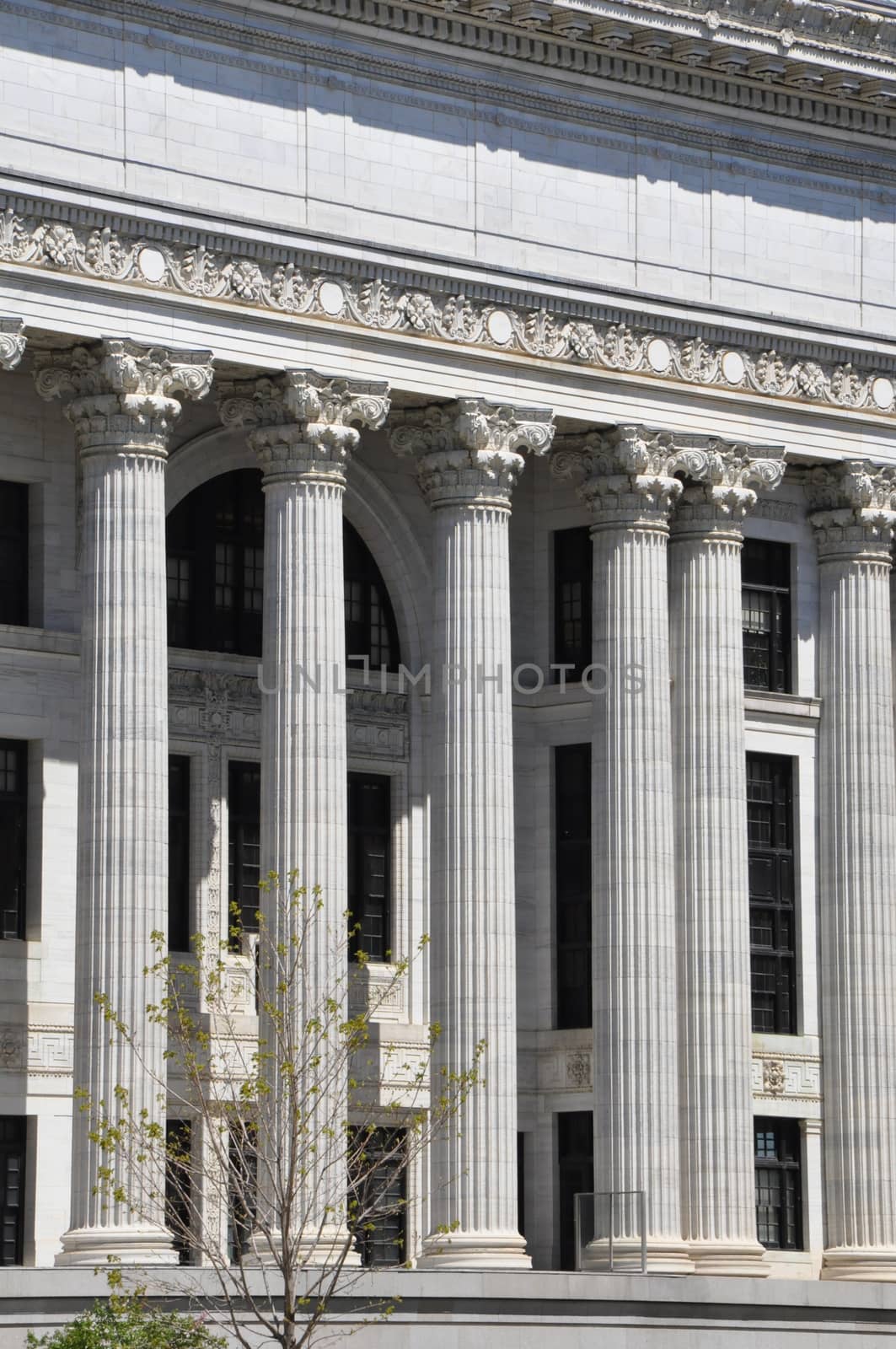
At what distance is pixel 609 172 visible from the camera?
61625mm

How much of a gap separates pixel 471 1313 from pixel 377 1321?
8.53 meters

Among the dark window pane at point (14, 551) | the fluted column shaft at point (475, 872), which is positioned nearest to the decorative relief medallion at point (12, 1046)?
the dark window pane at point (14, 551)

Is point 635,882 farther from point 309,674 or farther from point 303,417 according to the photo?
point 303,417

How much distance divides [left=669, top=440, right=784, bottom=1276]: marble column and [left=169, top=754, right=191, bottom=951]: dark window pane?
9.43 m

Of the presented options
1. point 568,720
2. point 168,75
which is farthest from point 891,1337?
point 168,75

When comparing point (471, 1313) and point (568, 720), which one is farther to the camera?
point (568, 720)

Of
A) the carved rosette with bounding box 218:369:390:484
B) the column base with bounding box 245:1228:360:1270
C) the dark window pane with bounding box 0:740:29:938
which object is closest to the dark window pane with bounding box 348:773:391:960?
the dark window pane with bounding box 0:740:29:938

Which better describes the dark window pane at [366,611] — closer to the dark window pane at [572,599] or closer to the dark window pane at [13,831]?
the dark window pane at [572,599]

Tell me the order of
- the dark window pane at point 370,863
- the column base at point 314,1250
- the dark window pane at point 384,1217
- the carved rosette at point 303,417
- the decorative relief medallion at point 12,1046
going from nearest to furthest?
the column base at point 314,1250, the decorative relief medallion at point 12,1046, the carved rosette at point 303,417, the dark window pane at point 384,1217, the dark window pane at point 370,863

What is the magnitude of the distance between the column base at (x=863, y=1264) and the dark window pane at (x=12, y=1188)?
16.6 m

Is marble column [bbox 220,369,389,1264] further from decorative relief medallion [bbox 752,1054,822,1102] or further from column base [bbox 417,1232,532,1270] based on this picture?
decorative relief medallion [bbox 752,1054,822,1102]

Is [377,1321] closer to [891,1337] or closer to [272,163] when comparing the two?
[891,1337]

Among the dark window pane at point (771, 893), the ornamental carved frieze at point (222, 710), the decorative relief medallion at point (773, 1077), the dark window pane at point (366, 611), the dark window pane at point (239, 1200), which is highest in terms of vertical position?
the dark window pane at point (366, 611)

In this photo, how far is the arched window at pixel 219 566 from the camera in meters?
60.5
